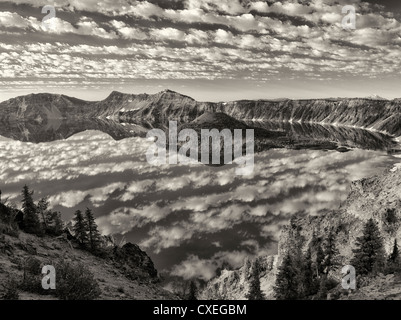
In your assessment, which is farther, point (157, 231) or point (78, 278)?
point (157, 231)

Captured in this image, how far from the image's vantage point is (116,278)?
31.8 m

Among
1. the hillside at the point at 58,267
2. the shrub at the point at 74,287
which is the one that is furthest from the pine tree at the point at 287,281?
the shrub at the point at 74,287

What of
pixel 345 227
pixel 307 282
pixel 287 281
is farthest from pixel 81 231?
pixel 345 227

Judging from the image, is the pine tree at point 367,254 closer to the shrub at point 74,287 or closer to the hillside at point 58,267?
the hillside at point 58,267

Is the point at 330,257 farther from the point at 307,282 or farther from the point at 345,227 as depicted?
the point at 345,227

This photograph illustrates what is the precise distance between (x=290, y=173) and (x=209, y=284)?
105310 mm

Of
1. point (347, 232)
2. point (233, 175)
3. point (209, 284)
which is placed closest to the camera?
point (347, 232)

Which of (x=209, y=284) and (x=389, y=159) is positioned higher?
(x=389, y=159)

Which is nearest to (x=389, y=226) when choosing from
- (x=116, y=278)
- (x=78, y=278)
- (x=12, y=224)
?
(x=116, y=278)

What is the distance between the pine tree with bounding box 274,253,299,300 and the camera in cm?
3731

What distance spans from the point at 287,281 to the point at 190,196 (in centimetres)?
8108
